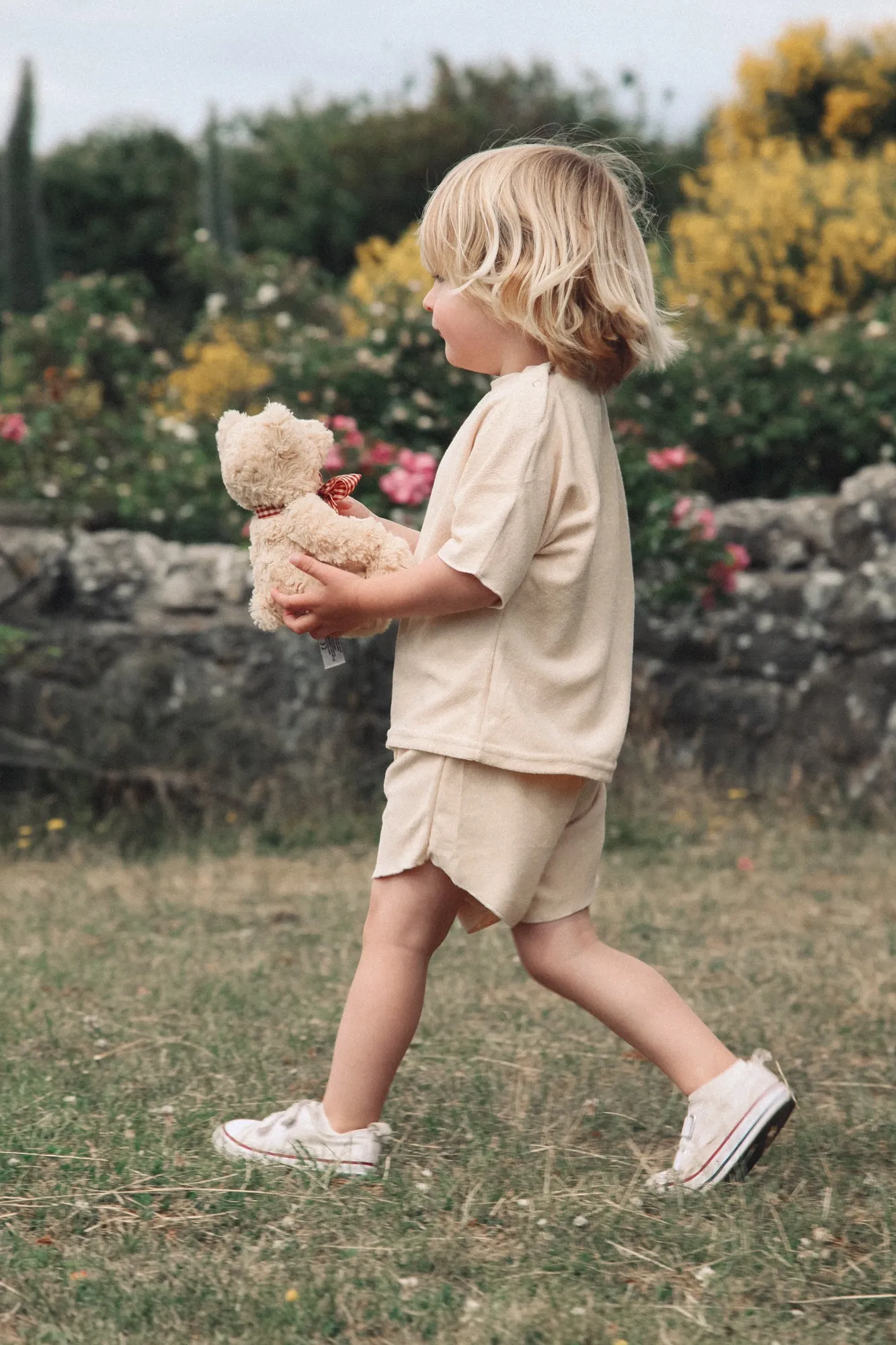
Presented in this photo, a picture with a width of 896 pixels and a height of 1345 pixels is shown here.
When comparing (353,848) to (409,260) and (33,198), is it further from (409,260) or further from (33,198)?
(33,198)

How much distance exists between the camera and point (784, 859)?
4.36 m

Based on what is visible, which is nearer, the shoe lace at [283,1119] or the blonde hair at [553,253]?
the blonde hair at [553,253]

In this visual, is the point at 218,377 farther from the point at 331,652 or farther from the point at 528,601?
the point at 528,601

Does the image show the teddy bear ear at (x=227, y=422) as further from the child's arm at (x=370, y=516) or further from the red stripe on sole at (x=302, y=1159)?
the red stripe on sole at (x=302, y=1159)

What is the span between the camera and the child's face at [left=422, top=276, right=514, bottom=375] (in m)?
2.07

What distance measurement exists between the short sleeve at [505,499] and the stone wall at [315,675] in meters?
2.77

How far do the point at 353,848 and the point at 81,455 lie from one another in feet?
7.13

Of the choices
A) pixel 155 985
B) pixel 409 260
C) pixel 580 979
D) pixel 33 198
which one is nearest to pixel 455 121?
pixel 33 198

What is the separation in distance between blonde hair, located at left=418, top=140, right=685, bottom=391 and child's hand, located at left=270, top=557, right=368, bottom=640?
42 centimetres

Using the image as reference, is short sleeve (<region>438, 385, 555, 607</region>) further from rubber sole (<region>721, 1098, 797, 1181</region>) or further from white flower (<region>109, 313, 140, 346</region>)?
white flower (<region>109, 313, 140, 346</region>)

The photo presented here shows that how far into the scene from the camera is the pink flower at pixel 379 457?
4852 millimetres

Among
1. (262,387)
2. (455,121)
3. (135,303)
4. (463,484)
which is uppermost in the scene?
(455,121)

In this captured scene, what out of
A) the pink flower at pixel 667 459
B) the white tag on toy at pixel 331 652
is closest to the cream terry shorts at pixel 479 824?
the white tag on toy at pixel 331 652

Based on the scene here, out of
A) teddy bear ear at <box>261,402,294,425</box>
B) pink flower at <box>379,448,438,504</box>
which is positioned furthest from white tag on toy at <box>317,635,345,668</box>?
pink flower at <box>379,448,438,504</box>
